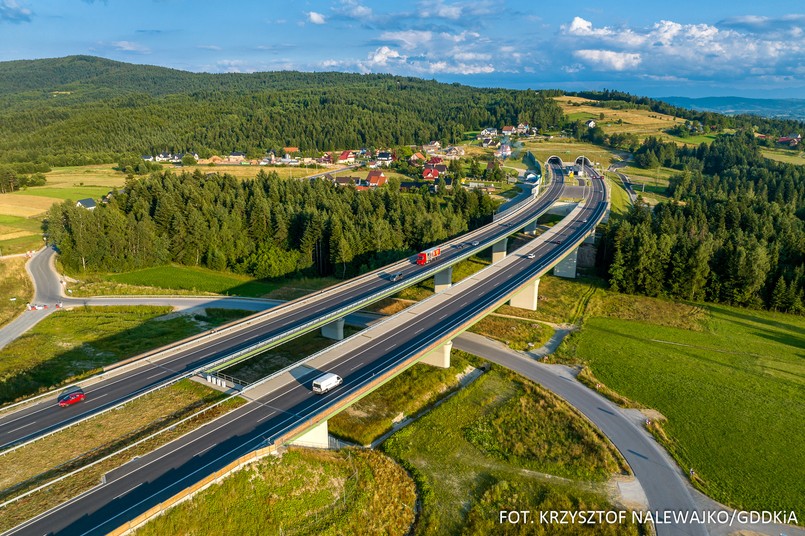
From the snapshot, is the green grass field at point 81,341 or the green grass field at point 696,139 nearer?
the green grass field at point 81,341

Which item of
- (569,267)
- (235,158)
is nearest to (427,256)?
(569,267)

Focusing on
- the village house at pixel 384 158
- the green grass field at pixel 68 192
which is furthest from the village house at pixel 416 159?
the green grass field at pixel 68 192

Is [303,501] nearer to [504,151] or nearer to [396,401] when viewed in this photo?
[396,401]

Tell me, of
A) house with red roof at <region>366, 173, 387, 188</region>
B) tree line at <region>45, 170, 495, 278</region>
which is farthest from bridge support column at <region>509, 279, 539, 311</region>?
house with red roof at <region>366, 173, 387, 188</region>

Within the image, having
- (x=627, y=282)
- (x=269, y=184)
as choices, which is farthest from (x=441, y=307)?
(x=269, y=184)

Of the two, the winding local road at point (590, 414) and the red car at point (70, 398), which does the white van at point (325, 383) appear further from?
Result: the red car at point (70, 398)

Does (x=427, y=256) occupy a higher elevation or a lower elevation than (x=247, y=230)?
higher
